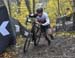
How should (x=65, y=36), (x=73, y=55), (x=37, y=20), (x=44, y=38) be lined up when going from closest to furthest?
(x=73, y=55)
(x=37, y=20)
(x=44, y=38)
(x=65, y=36)

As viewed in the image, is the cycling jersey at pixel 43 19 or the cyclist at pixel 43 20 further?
the cycling jersey at pixel 43 19

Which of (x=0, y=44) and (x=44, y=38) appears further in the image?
(x=44, y=38)

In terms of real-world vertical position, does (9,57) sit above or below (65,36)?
above

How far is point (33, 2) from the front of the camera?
17844 mm

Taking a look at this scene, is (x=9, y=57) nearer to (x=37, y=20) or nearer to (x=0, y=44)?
(x=0, y=44)

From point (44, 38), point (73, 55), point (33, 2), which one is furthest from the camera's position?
point (33, 2)

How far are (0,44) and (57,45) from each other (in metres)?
2.30

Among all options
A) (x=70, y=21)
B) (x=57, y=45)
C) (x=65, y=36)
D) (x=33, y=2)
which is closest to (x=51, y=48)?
(x=57, y=45)

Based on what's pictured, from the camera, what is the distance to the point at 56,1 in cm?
1856

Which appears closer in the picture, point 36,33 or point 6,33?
point 6,33

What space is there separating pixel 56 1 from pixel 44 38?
18.5ft

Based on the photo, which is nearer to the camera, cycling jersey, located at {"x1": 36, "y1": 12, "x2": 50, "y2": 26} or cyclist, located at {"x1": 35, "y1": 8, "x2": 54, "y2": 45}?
cyclist, located at {"x1": 35, "y1": 8, "x2": 54, "y2": 45}

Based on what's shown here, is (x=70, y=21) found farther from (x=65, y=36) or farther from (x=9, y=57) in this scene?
(x=9, y=57)

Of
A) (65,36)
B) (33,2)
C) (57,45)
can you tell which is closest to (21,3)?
(33,2)
